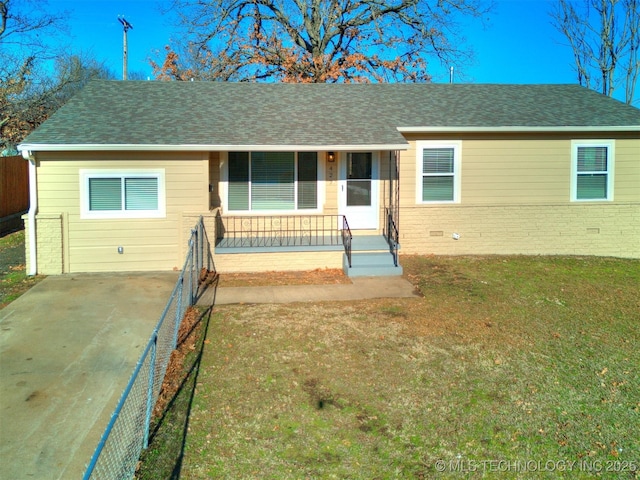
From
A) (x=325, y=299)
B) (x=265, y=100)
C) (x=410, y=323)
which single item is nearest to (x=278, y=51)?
(x=265, y=100)

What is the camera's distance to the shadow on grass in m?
3.94

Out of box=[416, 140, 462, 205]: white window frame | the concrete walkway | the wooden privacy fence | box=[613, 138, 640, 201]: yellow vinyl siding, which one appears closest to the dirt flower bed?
the concrete walkway

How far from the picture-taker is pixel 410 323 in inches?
293

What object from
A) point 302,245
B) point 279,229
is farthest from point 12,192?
point 302,245

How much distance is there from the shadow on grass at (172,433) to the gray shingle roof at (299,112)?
6293 millimetres

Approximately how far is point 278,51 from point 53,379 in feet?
67.7

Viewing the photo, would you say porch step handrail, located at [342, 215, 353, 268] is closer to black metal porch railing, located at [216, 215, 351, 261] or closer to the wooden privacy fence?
black metal porch railing, located at [216, 215, 351, 261]

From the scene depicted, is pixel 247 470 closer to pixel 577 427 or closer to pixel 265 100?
pixel 577 427

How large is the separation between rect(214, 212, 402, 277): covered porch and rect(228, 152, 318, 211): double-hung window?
12.3 inches

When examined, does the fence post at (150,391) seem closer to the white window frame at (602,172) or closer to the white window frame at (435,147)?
the white window frame at (435,147)

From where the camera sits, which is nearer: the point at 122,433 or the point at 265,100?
the point at 122,433

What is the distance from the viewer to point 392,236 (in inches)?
473

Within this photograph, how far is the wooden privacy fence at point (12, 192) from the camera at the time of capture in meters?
16.5

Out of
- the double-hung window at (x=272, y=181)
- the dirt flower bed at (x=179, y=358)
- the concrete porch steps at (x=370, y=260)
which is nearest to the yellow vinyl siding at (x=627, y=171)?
the concrete porch steps at (x=370, y=260)
